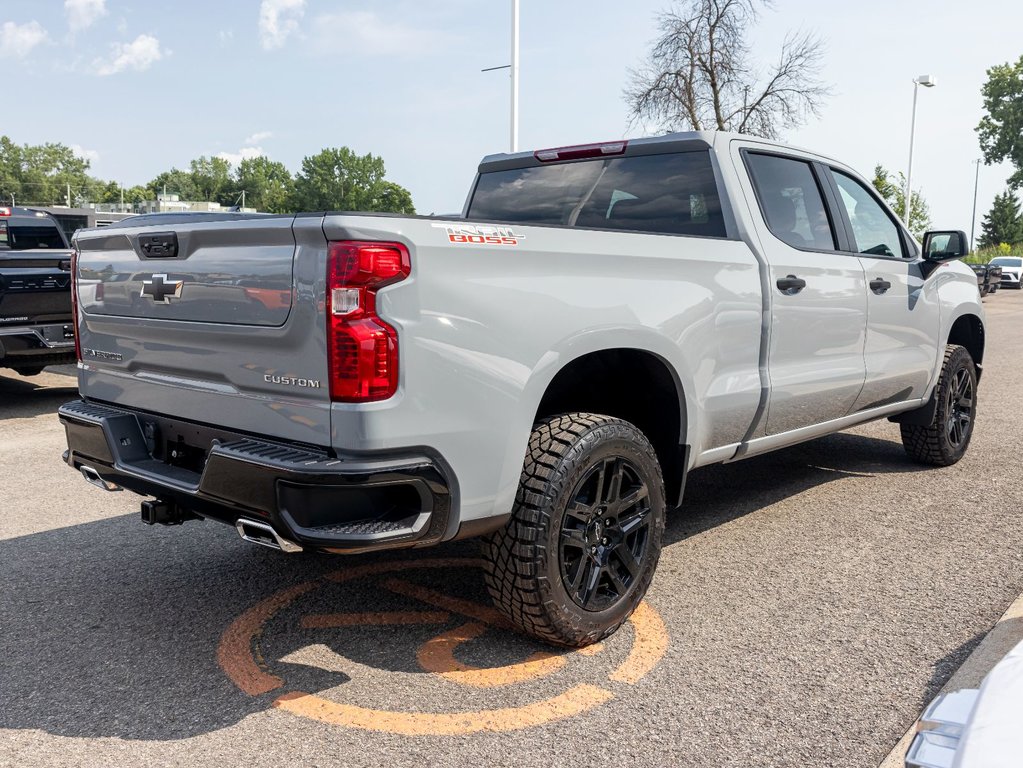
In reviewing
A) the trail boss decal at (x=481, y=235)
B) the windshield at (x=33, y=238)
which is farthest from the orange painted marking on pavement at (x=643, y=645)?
the windshield at (x=33, y=238)

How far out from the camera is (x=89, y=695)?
2947 mm

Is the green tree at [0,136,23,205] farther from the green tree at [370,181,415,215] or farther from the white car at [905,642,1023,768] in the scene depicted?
the white car at [905,642,1023,768]

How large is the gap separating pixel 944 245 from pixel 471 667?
3920 millimetres

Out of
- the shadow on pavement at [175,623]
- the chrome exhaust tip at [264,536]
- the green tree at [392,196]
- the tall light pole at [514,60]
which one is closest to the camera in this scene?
the chrome exhaust tip at [264,536]

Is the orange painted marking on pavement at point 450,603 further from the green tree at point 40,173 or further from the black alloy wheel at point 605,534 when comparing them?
the green tree at point 40,173

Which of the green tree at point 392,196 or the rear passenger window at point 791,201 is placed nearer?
the rear passenger window at point 791,201

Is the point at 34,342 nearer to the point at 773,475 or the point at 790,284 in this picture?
the point at 773,475

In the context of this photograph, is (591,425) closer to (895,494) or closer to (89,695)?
(89,695)

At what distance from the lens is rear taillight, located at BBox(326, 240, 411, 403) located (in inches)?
103

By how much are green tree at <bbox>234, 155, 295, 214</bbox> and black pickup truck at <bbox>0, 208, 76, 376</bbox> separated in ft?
499

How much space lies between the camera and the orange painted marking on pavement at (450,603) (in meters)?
3.56

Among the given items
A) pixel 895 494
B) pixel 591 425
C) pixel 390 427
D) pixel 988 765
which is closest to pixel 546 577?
pixel 591 425

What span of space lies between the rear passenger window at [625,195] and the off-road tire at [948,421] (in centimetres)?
255

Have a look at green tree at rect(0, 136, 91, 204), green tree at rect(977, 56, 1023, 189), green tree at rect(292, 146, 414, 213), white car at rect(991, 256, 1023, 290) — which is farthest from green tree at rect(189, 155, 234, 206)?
white car at rect(991, 256, 1023, 290)
